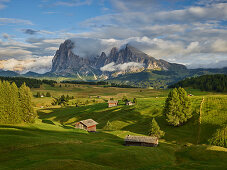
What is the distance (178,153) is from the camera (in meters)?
51.5

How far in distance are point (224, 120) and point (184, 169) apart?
52.5 metres

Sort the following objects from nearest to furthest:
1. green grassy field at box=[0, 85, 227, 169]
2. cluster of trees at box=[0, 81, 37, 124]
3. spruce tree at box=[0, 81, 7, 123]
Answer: green grassy field at box=[0, 85, 227, 169]
spruce tree at box=[0, 81, 7, 123]
cluster of trees at box=[0, 81, 37, 124]

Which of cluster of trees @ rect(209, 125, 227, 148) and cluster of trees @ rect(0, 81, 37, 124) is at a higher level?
cluster of trees @ rect(0, 81, 37, 124)

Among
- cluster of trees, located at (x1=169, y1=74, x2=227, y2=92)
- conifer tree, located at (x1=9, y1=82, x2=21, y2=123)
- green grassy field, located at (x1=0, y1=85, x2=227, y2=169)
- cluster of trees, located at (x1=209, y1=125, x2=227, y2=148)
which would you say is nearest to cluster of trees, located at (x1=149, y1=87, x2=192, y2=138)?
green grassy field, located at (x1=0, y1=85, x2=227, y2=169)

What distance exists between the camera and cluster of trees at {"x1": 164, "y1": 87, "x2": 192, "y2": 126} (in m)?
81.2

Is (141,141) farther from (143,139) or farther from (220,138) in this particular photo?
(220,138)

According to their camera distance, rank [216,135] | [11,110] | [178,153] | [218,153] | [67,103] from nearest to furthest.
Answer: [218,153]
[178,153]
[216,135]
[11,110]
[67,103]

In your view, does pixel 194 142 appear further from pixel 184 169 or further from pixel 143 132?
pixel 184 169

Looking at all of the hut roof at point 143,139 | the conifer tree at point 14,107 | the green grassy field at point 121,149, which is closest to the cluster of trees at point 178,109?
the green grassy field at point 121,149

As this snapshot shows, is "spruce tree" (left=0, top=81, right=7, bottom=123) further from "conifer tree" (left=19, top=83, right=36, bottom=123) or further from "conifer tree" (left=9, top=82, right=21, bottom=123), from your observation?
"conifer tree" (left=19, top=83, right=36, bottom=123)

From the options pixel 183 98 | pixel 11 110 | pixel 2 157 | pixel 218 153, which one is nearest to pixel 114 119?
pixel 183 98

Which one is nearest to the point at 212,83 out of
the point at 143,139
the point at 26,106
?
the point at 143,139

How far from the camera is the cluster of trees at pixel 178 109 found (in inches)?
3196

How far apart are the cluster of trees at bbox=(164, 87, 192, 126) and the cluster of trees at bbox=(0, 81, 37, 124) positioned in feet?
186
